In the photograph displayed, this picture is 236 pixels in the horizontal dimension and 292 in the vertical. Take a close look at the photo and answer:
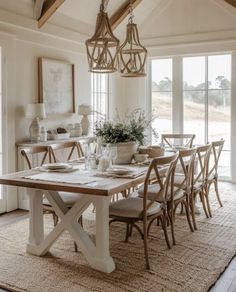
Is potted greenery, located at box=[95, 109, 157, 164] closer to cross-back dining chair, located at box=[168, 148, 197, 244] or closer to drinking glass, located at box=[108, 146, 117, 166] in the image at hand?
drinking glass, located at box=[108, 146, 117, 166]

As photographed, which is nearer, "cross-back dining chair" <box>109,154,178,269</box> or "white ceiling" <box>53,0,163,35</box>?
"cross-back dining chair" <box>109,154,178,269</box>

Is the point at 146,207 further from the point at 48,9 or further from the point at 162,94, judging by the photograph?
the point at 162,94

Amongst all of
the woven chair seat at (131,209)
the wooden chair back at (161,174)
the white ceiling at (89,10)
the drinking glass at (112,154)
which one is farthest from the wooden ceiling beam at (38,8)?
the woven chair seat at (131,209)

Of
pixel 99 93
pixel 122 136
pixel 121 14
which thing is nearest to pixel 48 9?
pixel 121 14

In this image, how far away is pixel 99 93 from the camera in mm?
7156

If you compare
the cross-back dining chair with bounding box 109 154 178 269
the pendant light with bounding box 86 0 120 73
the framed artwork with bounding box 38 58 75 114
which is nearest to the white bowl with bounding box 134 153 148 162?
the cross-back dining chair with bounding box 109 154 178 269

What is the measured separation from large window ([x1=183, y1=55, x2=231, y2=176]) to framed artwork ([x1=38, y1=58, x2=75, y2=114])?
84.8 inches

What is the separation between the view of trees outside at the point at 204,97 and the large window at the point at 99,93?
Answer: 3.32 feet

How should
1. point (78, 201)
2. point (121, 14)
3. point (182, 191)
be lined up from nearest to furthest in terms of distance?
1. point (78, 201)
2. point (182, 191)
3. point (121, 14)

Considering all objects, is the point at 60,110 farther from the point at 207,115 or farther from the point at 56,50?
the point at 207,115

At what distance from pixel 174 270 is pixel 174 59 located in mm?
4730

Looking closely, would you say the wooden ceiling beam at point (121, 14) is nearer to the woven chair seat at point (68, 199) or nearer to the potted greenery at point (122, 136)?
the potted greenery at point (122, 136)

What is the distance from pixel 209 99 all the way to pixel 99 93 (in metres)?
2.00

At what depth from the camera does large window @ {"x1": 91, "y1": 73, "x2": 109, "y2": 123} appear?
6992mm
